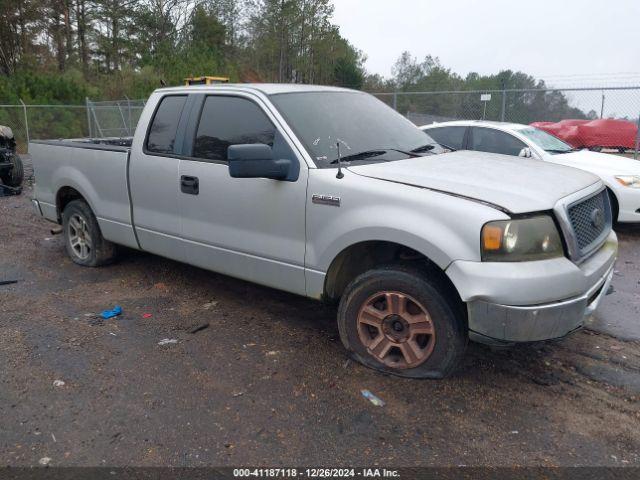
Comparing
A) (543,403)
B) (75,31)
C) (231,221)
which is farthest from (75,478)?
(75,31)

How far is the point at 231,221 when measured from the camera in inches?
165

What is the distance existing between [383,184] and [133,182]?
258 centimetres

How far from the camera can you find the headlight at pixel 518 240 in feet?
9.75

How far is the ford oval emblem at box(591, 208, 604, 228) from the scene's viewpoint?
3.54m

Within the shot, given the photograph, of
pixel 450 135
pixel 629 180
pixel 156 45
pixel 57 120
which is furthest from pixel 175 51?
pixel 629 180

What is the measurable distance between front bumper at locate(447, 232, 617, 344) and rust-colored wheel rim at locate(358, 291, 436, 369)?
0.34 meters

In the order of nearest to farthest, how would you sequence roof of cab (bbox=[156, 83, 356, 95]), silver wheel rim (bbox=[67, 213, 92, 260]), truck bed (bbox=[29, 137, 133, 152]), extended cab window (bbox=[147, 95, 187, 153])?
roof of cab (bbox=[156, 83, 356, 95]), extended cab window (bbox=[147, 95, 187, 153]), truck bed (bbox=[29, 137, 133, 152]), silver wheel rim (bbox=[67, 213, 92, 260])

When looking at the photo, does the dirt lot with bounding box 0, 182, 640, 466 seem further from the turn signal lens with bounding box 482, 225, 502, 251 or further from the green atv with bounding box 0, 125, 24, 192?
the green atv with bounding box 0, 125, 24, 192

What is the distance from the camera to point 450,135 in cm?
852

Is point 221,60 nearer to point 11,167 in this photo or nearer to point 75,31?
point 75,31

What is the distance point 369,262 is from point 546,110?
43.5 feet

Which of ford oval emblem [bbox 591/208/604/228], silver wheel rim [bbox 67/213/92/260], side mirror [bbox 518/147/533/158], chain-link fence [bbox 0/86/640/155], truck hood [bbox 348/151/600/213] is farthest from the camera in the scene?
chain-link fence [bbox 0/86/640/155]

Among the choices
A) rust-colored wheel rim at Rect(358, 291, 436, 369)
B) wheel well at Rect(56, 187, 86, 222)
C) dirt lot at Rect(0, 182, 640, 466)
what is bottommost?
dirt lot at Rect(0, 182, 640, 466)

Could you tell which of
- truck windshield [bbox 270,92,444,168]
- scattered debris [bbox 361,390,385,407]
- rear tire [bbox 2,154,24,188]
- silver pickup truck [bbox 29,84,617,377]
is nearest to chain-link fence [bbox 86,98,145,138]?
rear tire [bbox 2,154,24,188]
